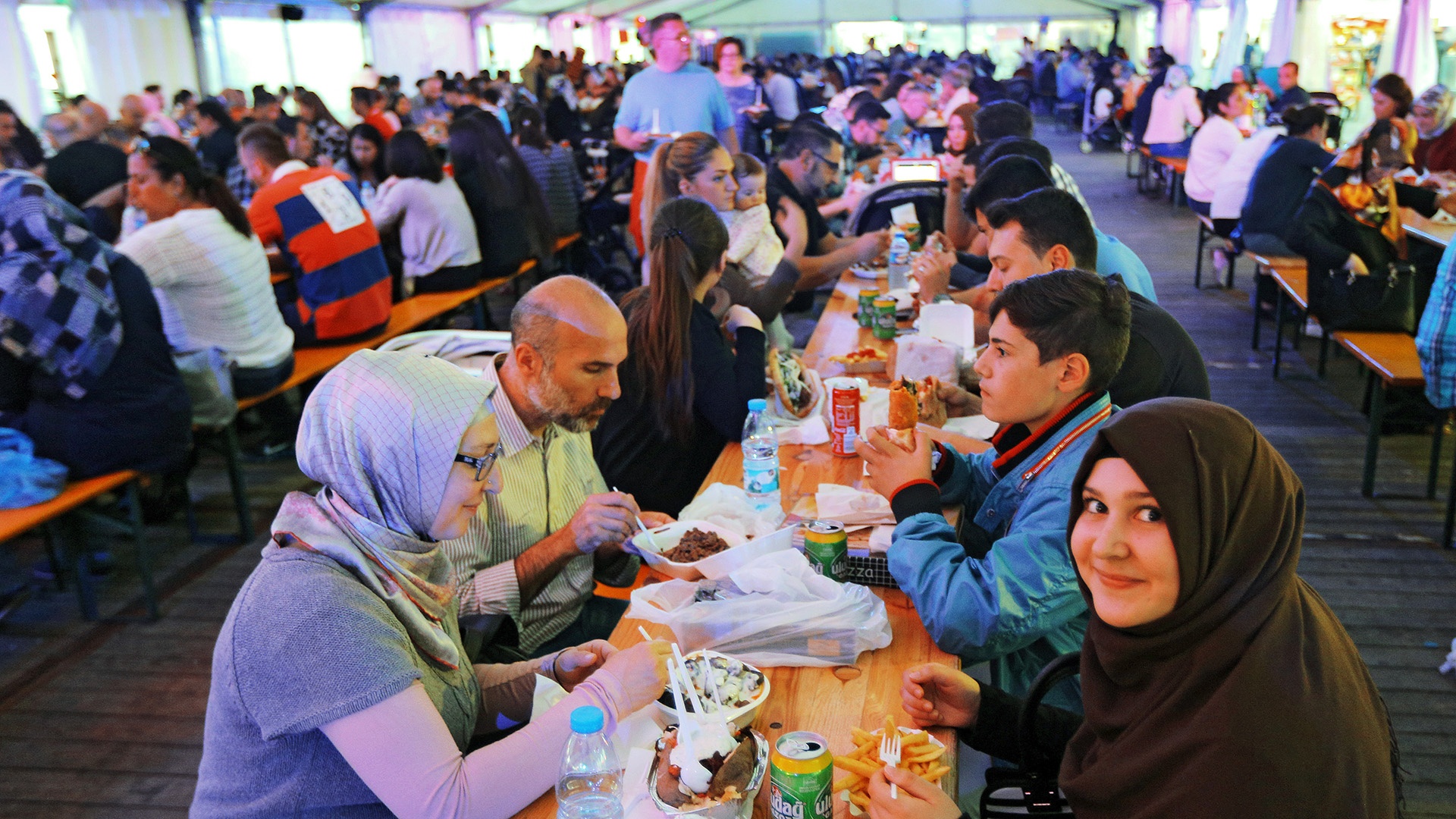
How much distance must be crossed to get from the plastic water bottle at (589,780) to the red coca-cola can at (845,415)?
55.5 inches

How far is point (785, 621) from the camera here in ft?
5.94

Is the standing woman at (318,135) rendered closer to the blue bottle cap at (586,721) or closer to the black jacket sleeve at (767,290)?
the black jacket sleeve at (767,290)

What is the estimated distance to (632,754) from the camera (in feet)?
5.08

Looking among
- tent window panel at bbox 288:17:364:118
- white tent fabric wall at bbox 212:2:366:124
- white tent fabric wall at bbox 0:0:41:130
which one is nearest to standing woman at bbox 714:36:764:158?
white tent fabric wall at bbox 0:0:41:130

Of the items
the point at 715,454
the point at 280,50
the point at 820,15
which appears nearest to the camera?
the point at 715,454

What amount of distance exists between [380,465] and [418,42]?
799 inches

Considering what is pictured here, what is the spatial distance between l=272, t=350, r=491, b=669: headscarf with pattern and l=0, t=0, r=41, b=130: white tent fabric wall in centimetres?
1141

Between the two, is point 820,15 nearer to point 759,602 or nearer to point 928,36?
point 928,36

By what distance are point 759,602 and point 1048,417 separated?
26.9 inches

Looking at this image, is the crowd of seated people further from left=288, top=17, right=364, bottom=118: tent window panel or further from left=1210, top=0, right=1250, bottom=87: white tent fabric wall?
→ left=288, top=17, right=364, bottom=118: tent window panel

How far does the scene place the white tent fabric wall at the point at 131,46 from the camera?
38.6 ft

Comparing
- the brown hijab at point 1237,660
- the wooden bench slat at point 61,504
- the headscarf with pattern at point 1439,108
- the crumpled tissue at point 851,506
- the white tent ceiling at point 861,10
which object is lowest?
the wooden bench slat at point 61,504

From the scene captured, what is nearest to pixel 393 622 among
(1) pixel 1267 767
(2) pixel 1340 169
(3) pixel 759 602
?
(3) pixel 759 602

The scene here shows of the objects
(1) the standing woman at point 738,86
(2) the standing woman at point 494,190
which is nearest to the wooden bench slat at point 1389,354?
(2) the standing woman at point 494,190
